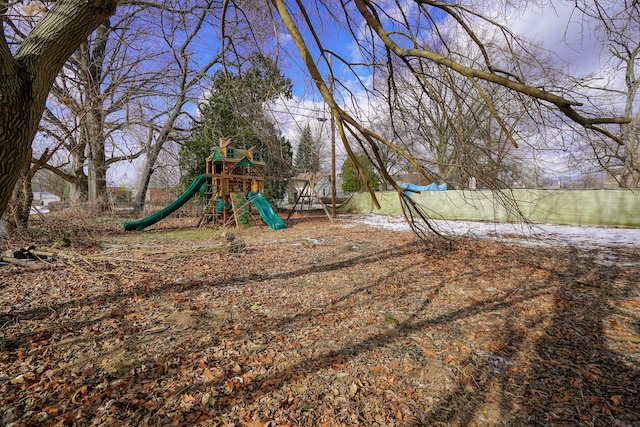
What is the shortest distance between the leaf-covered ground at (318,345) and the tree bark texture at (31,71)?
1234 mm

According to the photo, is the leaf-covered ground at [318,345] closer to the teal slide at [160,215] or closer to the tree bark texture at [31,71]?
the tree bark texture at [31,71]

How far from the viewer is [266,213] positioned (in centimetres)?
1019

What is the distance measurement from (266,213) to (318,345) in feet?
26.8

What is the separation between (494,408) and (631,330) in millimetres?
1874

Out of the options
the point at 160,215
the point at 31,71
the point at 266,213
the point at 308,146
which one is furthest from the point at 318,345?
the point at 160,215

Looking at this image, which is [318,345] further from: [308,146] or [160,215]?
[160,215]

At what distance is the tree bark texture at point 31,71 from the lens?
1.59m

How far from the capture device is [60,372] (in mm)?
1917

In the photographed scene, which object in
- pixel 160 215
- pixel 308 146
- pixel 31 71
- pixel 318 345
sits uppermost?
pixel 31 71

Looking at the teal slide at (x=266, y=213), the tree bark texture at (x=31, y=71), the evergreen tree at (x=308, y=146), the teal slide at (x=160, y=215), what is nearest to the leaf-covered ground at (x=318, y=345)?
the tree bark texture at (x=31, y=71)

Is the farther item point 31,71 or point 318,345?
point 318,345

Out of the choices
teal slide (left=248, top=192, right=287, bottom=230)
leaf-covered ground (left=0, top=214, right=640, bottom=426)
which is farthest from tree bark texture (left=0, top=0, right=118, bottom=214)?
teal slide (left=248, top=192, right=287, bottom=230)

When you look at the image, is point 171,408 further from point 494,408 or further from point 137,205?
point 137,205

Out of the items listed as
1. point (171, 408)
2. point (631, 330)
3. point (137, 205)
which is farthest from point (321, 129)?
point (137, 205)
